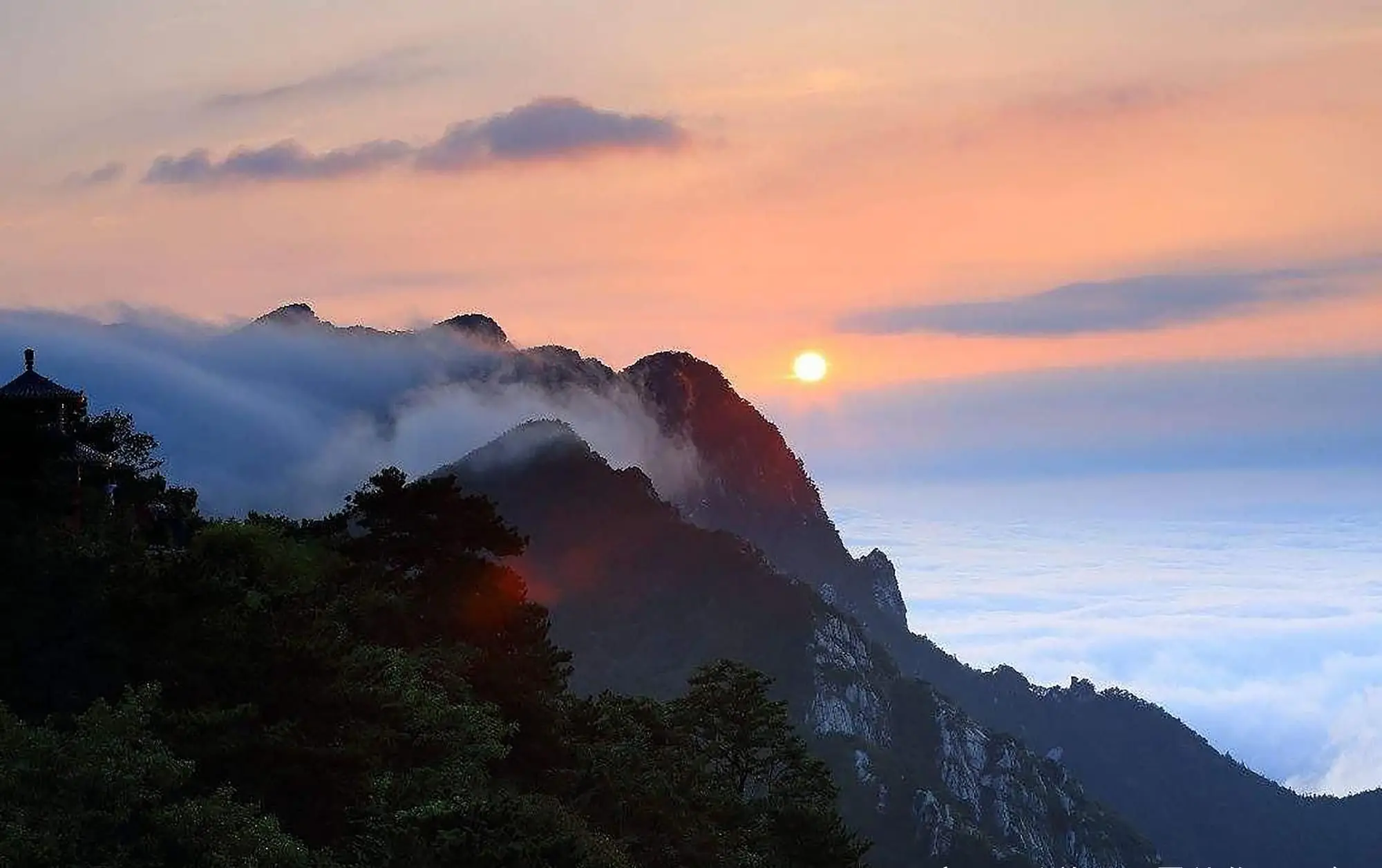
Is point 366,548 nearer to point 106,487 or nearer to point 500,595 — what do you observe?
point 500,595

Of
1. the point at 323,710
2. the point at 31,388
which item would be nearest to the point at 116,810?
the point at 323,710

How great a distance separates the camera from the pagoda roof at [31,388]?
225 feet

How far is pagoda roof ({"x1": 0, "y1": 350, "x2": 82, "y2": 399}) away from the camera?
68.7 metres

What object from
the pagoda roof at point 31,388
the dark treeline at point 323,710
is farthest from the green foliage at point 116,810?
the pagoda roof at point 31,388

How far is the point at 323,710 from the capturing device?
53062 mm

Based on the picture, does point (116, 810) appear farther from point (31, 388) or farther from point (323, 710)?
point (31, 388)

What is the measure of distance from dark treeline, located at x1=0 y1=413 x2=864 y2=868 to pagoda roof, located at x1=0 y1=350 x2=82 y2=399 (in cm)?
284

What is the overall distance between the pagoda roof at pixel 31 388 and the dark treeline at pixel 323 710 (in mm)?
2836

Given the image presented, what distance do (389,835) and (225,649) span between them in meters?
9.11

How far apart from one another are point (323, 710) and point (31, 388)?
26482mm

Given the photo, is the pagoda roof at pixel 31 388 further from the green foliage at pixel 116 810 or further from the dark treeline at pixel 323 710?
the green foliage at pixel 116 810

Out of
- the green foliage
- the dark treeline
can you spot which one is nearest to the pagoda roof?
the dark treeline

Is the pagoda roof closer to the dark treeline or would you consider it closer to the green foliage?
the dark treeline

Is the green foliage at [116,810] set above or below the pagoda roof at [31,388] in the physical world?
below
